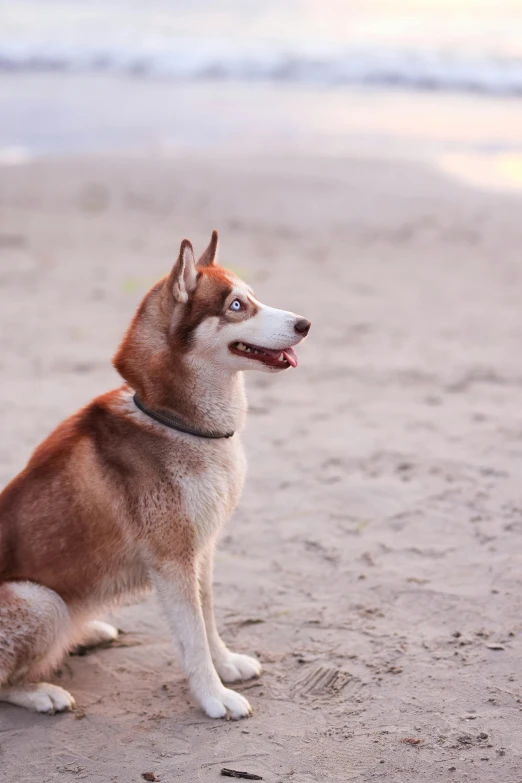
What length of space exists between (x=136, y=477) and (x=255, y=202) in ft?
23.7

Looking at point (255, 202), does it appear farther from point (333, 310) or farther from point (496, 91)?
point (496, 91)

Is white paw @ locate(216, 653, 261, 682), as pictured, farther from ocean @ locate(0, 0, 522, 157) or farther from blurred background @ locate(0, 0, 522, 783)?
ocean @ locate(0, 0, 522, 157)

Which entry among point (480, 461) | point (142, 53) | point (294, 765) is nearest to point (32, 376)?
point (480, 461)

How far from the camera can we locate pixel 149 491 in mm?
3299

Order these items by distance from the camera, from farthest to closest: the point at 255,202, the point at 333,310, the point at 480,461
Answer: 1. the point at 255,202
2. the point at 333,310
3. the point at 480,461

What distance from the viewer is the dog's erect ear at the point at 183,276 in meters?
3.17

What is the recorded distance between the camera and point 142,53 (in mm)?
19234

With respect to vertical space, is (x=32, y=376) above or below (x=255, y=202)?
below

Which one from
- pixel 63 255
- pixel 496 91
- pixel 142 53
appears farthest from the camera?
pixel 142 53

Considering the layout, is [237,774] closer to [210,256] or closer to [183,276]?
[183,276]

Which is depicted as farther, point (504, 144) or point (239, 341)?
point (504, 144)

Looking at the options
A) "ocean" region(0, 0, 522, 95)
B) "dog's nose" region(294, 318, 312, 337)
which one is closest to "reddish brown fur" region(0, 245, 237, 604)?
"dog's nose" region(294, 318, 312, 337)

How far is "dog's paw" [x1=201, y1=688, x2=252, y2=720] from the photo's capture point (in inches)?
131

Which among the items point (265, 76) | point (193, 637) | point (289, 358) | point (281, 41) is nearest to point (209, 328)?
point (289, 358)
